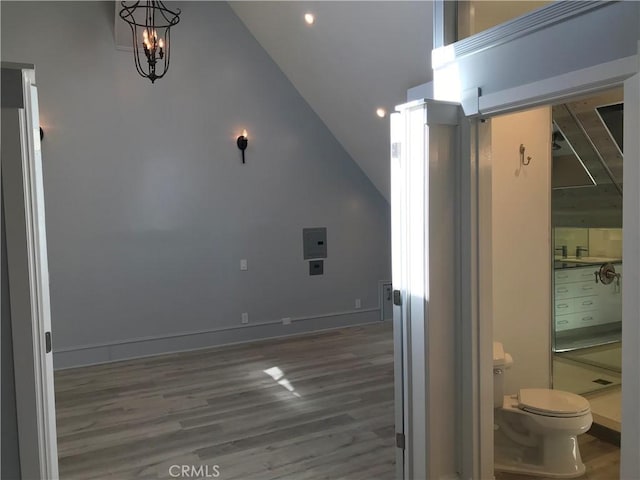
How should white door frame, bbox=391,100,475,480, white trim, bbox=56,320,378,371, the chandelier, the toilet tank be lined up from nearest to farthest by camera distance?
white door frame, bbox=391,100,475,480 < the toilet tank < the chandelier < white trim, bbox=56,320,378,371

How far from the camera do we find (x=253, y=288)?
17.9 feet

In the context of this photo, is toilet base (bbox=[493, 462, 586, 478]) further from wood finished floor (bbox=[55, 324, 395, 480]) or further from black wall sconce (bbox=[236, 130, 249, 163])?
black wall sconce (bbox=[236, 130, 249, 163])

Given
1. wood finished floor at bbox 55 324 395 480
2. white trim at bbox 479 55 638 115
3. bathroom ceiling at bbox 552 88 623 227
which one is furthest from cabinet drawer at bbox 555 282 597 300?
white trim at bbox 479 55 638 115

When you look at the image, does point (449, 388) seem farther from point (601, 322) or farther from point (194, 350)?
point (194, 350)

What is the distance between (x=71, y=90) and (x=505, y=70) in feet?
12.5

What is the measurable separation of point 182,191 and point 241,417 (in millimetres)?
2412

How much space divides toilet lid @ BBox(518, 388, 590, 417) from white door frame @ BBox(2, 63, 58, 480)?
2.33 metres

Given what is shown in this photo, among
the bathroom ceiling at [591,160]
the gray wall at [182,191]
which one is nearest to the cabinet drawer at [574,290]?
the bathroom ceiling at [591,160]

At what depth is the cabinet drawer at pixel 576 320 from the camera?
154 inches

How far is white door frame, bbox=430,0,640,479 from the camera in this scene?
1.71 metres

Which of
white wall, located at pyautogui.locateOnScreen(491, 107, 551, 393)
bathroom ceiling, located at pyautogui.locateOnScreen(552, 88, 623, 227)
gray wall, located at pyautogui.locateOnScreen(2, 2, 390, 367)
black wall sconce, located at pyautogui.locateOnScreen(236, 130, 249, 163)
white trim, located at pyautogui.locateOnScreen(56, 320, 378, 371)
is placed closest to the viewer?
white wall, located at pyautogui.locateOnScreen(491, 107, 551, 393)

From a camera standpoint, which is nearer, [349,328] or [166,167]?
[166,167]

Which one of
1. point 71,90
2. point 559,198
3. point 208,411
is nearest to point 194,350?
point 208,411

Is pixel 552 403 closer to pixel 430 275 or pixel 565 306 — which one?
pixel 430 275
